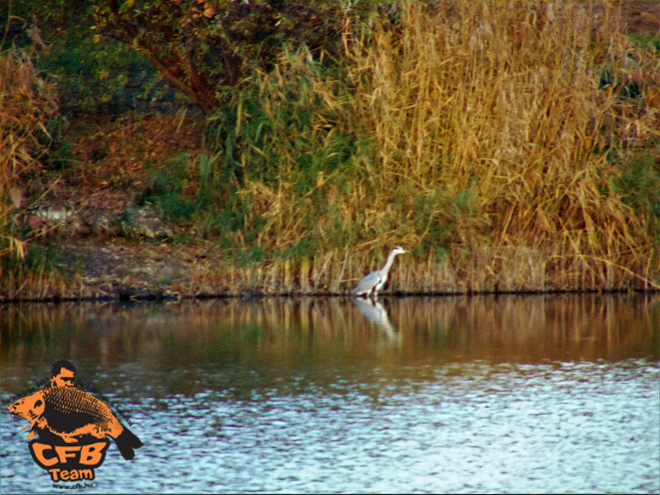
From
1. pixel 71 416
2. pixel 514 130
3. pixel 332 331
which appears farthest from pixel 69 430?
pixel 514 130

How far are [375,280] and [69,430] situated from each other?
23.7 ft

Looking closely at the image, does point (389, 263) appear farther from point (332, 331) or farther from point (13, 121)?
point (13, 121)

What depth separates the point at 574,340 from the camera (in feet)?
32.1

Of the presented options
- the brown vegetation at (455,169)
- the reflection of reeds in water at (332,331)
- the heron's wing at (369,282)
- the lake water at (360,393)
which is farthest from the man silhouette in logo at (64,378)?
the brown vegetation at (455,169)

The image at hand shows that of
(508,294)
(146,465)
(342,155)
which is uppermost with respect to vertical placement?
(342,155)

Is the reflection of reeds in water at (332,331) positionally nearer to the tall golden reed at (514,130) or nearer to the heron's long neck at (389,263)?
the heron's long neck at (389,263)

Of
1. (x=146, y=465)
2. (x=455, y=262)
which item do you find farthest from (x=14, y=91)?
(x=146, y=465)

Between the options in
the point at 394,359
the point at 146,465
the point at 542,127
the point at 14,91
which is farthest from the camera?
the point at 542,127

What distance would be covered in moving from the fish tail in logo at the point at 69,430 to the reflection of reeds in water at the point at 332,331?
2.05 meters

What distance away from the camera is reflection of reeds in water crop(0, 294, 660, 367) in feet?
29.9

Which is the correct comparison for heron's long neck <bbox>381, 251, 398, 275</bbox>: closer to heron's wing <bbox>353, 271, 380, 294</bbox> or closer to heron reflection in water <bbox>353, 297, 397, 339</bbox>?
heron's wing <bbox>353, 271, 380, 294</bbox>

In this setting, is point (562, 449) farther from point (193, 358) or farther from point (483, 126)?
point (483, 126)

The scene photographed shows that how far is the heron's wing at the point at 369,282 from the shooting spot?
511 inches

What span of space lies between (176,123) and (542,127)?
6.55 m
